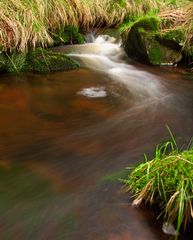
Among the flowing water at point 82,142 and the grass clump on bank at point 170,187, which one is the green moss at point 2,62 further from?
the grass clump on bank at point 170,187

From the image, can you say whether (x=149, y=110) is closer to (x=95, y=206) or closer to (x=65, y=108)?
(x=65, y=108)

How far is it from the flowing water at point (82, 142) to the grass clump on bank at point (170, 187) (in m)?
0.10

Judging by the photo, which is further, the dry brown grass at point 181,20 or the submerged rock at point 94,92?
the dry brown grass at point 181,20

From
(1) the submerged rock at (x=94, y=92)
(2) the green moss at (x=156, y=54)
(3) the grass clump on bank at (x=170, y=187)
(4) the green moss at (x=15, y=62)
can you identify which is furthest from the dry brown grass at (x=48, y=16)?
(3) the grass clump on bank at (x=170, y=187)

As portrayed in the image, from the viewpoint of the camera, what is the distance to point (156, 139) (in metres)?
3.47

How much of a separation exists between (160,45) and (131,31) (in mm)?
680

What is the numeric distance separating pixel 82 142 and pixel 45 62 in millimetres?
2805

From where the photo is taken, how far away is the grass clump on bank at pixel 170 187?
6.93 feet

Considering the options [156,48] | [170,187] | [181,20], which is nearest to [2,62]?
[156,48]

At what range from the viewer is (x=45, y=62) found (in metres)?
5.84

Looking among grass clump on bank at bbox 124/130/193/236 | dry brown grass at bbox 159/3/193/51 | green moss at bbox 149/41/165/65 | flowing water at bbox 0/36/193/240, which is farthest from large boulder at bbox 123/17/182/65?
grass clump on bank at bbox 124/130/193/236

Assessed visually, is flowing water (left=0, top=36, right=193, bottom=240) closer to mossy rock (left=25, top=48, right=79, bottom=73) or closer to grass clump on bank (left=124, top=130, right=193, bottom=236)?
grass clump on bank (left=124, top=130, right=193, bottom=236)

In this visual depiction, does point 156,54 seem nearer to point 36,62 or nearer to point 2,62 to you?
point 36,62

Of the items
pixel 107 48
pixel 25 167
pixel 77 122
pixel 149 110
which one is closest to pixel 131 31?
pixel 107 48
